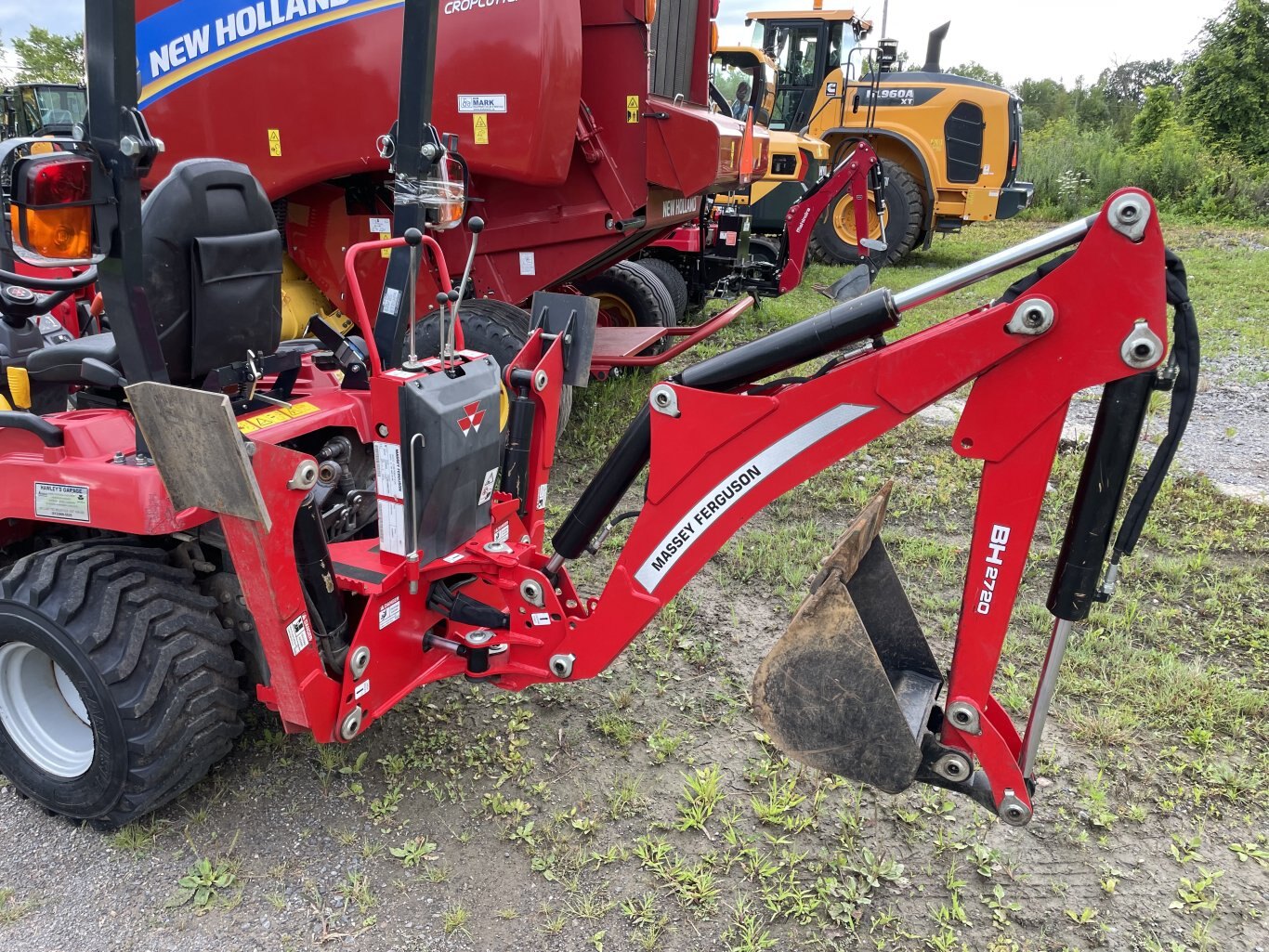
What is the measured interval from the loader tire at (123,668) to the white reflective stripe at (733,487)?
3.93ft

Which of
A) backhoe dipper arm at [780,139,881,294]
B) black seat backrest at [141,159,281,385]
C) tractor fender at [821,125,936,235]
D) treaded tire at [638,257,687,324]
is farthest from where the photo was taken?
tractor fender at [821,125,936,235]

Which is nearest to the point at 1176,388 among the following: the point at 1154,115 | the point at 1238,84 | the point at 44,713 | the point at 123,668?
the point at 123,668

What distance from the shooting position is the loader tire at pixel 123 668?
2.28 meters

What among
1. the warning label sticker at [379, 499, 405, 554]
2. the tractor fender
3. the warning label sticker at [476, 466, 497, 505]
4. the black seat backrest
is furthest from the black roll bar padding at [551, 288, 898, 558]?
the tractor fender

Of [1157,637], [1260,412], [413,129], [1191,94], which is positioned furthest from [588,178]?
[1191,94]

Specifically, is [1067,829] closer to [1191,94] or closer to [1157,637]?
[1157,637]

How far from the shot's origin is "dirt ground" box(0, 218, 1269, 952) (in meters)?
2.25

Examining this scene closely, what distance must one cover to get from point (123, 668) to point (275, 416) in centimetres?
75

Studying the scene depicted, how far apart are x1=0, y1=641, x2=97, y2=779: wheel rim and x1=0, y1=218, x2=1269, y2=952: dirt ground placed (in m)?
0.21

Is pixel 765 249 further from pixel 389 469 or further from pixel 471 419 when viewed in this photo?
pixel 389 469

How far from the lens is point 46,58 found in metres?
24.2

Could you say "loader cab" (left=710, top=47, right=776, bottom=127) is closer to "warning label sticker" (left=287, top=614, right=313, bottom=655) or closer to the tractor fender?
the tractor fender

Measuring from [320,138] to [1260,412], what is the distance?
20.6 feet

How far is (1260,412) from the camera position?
20.2 feet
